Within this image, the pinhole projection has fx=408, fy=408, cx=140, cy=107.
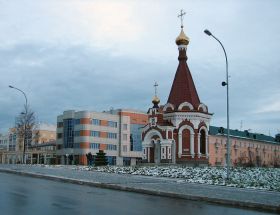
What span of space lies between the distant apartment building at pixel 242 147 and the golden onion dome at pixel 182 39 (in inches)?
1442

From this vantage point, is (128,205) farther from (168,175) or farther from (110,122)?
(110,122)

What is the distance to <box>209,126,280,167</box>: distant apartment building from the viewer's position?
88000mm

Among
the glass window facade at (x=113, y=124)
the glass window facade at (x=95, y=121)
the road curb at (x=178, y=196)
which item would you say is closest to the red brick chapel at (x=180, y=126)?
the road curb at (x=178, y=196)

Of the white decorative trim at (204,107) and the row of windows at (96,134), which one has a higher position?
the white decorative trim at (204,107)

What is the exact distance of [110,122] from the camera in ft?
327

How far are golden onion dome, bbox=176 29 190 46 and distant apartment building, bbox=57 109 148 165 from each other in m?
40.4

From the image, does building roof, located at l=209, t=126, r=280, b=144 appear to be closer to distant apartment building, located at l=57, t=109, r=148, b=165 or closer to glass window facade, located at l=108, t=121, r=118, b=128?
distant apartment building, located at l=57, t=109, r=148, b=165

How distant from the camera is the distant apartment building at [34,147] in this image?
10031 centimetres

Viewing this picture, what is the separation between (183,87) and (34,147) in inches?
2714

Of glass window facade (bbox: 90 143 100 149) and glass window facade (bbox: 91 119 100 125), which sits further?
glass window facade (bbox: 91 119 100 125)

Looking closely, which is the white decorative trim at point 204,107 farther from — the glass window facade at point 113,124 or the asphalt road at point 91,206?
the glass window facade at point 113,124

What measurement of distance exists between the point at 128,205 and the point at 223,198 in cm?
399

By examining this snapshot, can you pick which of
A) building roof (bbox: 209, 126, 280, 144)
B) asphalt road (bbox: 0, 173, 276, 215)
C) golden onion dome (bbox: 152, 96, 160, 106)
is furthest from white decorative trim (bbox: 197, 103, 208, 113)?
building roof (bbox: 209, 126, 280, 144)

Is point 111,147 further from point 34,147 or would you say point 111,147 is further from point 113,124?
point 34,147
